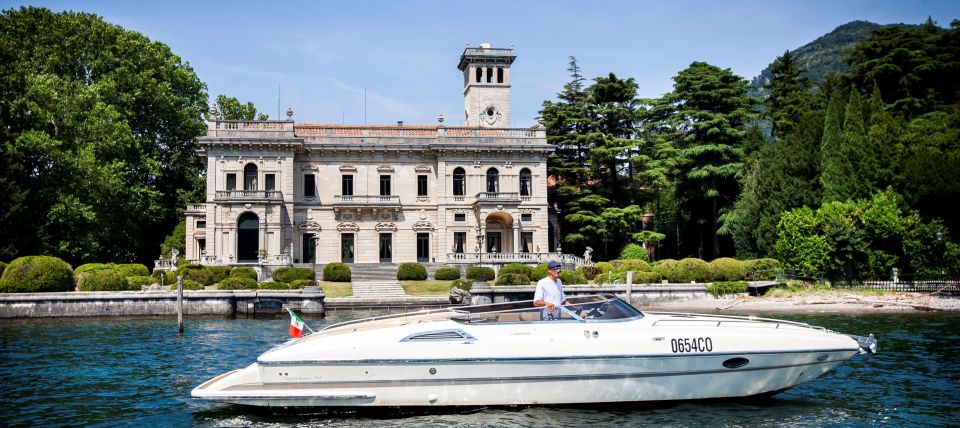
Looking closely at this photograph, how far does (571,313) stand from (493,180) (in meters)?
36.9

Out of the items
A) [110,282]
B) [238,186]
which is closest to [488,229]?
[238,186]

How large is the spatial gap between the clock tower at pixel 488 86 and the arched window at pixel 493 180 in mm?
5813

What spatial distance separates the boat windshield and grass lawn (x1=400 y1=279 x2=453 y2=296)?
76.2 feet

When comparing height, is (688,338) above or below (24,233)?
below

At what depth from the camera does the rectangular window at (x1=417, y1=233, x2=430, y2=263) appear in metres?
49.0

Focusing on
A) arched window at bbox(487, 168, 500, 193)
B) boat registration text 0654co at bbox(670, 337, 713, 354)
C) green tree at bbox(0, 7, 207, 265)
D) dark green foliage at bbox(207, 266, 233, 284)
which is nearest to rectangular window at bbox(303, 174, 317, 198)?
green tree at bbox(0, 7, 207, 265)

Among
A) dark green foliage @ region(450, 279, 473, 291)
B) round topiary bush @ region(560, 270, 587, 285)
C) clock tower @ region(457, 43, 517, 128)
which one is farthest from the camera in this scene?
clock tower @ region(457, 43, 517, 128)

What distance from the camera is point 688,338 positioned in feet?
38.3

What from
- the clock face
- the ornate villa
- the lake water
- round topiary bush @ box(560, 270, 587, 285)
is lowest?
the lake water

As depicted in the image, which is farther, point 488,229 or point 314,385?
point 488,229

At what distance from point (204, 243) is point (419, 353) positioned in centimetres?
3990

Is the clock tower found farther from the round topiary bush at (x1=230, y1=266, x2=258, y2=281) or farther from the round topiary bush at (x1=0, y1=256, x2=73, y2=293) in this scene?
the round topiary bush at (x1=0, y1=256, x2=73, y2=293)

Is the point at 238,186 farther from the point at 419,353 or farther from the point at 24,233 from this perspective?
the point at 419,353

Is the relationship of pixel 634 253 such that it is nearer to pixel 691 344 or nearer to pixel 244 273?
pixel 244 273
